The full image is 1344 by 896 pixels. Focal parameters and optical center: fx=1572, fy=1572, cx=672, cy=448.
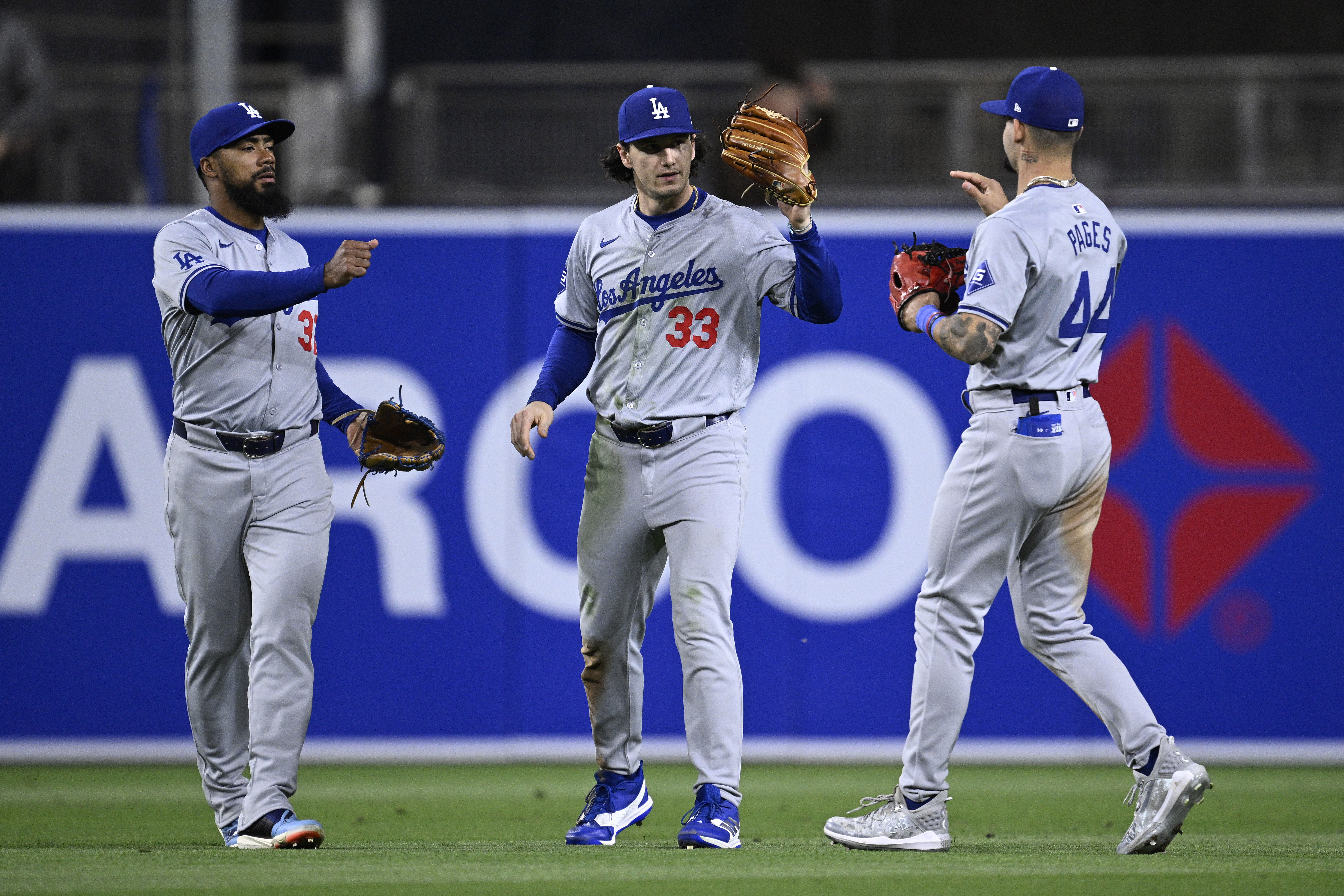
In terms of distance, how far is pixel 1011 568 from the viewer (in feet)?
14.7

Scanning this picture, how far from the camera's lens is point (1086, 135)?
9.05 metres

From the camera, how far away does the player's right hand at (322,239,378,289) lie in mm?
4348

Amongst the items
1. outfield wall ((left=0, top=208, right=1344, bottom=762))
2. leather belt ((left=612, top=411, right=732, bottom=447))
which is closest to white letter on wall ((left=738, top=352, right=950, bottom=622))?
outfield wall ((left=0, top=208, right=1344, bottom=762))

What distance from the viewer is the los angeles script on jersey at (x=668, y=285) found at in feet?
15.5

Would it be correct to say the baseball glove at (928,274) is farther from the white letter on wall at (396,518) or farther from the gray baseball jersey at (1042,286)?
the white letter on wall at (396,518)

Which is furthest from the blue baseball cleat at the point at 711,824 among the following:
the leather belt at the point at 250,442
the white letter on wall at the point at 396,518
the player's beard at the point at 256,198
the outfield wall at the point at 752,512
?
the white letter on wall at the point at 396,518

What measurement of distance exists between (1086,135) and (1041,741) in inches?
146

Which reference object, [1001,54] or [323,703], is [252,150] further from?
[1001,54]

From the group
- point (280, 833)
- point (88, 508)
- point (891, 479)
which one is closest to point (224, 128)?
point (280, 833)

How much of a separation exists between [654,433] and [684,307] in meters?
0.39

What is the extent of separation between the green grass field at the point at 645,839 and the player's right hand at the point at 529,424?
3.78 ft

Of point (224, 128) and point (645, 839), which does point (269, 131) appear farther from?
point (645, 839)

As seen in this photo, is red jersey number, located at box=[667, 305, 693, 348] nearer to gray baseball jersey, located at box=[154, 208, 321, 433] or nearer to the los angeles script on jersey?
the los angeles script on jersey

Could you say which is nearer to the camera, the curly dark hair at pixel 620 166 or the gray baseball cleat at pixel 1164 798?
the gray baseball cleat at pixel 1164 798
